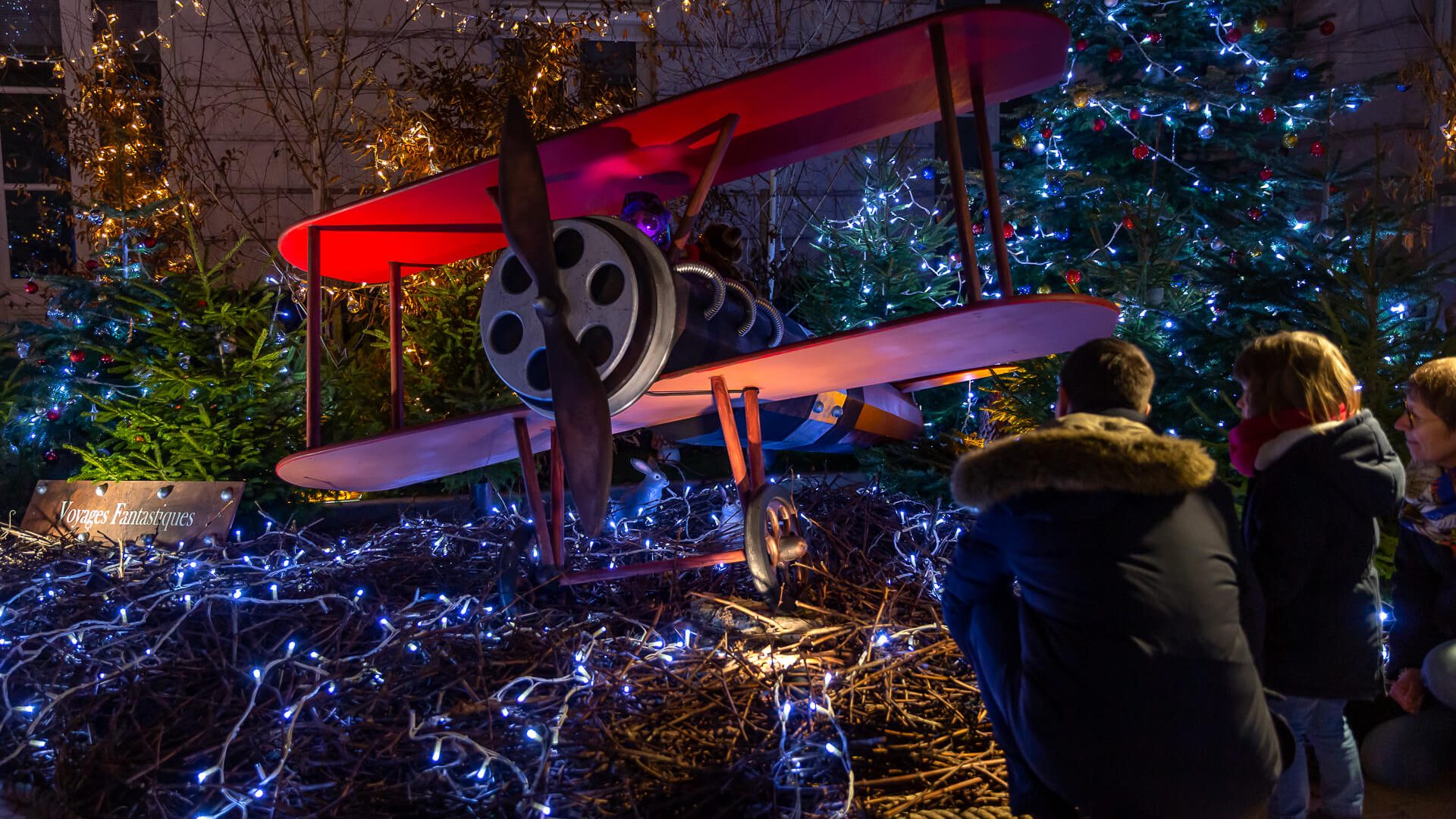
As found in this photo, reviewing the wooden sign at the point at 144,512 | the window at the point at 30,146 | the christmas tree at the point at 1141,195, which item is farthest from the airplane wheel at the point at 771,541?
the window at the point at 30,146

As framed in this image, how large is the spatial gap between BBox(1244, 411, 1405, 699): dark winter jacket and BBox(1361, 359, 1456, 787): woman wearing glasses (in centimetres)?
43

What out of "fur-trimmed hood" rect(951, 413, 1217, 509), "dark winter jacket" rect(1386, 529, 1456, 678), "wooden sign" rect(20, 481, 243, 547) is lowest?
"dark winter jacket" rect(1386, 529, 1456, 678)

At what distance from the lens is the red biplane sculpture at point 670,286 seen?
8.81 ft

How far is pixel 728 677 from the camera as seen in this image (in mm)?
2793

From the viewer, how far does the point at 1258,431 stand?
2191 millimetres

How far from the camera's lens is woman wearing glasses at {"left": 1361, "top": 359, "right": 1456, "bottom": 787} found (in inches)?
93.3

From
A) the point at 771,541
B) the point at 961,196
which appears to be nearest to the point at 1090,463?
the point at 961,196

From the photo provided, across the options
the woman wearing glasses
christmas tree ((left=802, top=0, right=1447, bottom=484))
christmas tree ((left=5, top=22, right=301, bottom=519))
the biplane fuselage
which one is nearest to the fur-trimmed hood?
the biplane fuselage

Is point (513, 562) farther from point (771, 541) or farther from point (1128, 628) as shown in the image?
point (1128, 628)

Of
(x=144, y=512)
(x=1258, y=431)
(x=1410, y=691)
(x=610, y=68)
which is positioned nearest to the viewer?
(x=1258, y=431)

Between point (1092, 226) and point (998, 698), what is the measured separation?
11.7 feet

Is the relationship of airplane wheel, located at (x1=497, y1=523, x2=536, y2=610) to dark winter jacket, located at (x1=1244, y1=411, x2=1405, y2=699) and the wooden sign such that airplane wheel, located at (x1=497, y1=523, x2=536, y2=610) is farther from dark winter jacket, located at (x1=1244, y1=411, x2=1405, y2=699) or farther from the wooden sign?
dark winter jacket, located at (x1=1244, y1=411, x2=1405, y2=699)

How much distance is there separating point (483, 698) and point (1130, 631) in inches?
73.9

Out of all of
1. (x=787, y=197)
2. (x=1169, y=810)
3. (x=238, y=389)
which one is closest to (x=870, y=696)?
(x=1169, y=810)
